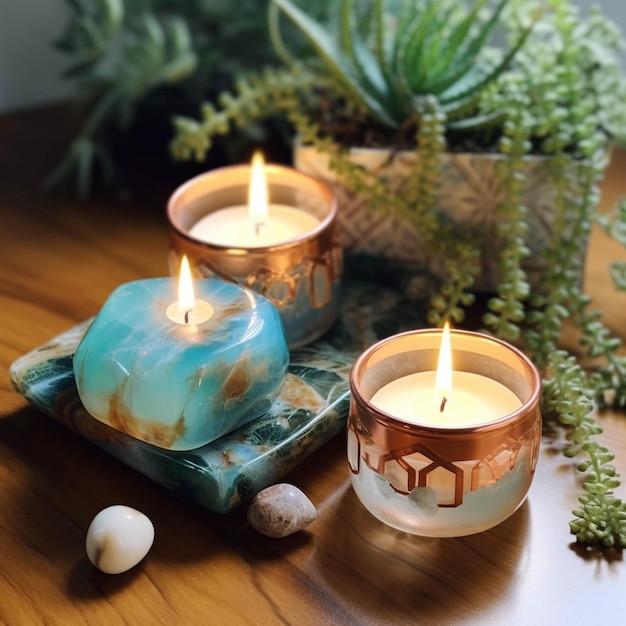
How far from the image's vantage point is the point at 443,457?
0.50 m

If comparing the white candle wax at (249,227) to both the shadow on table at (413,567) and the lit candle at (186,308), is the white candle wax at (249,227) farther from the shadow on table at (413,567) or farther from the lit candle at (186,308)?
the shadow on table at (413,567)

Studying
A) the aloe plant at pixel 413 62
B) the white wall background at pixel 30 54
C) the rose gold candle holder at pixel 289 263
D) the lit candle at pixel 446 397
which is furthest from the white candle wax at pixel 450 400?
the white wall background at pixel 30 54

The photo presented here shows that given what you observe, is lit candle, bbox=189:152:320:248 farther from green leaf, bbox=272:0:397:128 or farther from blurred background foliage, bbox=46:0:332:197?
blurred background foliage, bbox=46:0:332:197

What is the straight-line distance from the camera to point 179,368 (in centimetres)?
55

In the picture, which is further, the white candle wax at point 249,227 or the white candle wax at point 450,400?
the white candle wax at point 249,227

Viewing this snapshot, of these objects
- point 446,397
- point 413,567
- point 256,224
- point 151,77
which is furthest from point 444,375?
point 151,77

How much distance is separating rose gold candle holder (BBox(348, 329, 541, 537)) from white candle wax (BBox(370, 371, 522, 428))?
0.01 m

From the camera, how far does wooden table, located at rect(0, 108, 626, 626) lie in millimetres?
507

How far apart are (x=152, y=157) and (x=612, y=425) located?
62 centimetres

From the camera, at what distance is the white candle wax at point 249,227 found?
721 millimetres

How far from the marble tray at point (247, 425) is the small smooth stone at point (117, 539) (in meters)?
0.04

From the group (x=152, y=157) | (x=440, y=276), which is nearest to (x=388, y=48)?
(x=440, y=276)

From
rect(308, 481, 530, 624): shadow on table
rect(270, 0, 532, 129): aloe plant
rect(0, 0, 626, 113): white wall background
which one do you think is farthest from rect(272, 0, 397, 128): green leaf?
rect(0, 0, 626, 113): white wall background

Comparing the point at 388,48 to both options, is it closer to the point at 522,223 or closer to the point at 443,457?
the point at 522,223
